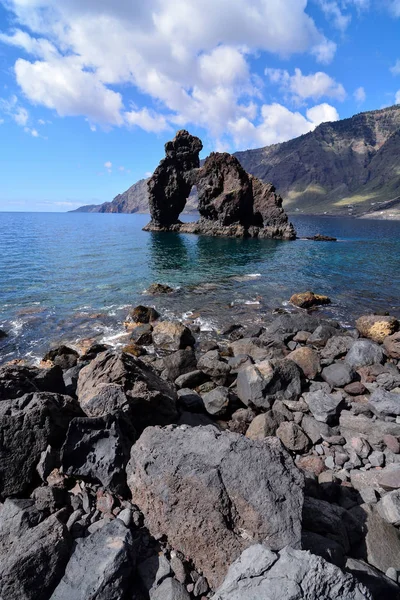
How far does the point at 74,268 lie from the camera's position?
44.2 meters

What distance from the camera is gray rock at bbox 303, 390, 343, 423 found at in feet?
35.6

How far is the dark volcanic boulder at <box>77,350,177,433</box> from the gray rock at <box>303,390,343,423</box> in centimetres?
510

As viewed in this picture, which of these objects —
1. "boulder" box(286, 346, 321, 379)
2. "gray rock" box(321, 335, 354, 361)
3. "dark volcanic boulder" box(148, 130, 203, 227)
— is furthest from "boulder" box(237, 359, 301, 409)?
"dark volcanic boulder" box(148, 130, 203, 227)

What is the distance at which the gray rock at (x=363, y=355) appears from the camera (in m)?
15.4

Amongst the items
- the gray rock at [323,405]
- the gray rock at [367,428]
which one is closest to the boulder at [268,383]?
the gray rock at [323,405]

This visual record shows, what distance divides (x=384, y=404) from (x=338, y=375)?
2.86 m

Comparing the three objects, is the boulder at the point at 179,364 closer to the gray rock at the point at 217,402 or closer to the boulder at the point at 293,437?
the gray rock at the point at 217,402

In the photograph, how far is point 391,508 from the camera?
625 cm

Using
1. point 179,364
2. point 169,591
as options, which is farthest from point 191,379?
point 169,591

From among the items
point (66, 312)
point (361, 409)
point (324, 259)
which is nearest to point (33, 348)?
point (66, 312)

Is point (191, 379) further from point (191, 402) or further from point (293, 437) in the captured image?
point (293, 437)

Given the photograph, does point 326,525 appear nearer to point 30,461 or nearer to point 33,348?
point 30,461

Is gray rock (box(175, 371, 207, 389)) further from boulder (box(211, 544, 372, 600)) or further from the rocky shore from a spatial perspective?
boulder (box(211, 544, 372, 600))

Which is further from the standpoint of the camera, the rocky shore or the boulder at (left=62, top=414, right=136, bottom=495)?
the boulder at (left=62, top=414, right=136, bottom=495)
